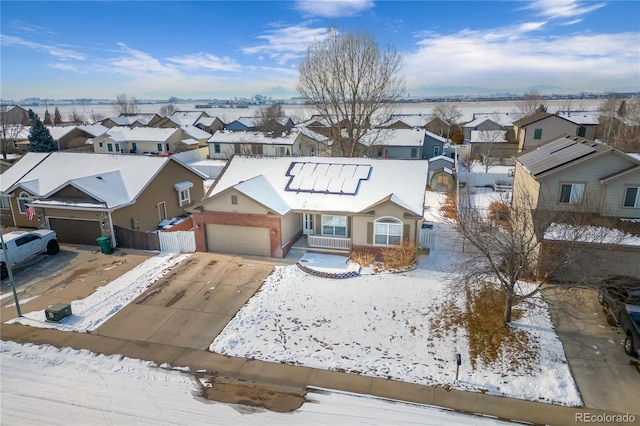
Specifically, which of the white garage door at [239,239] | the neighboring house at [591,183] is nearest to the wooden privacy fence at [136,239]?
the white garage door at [239,239]

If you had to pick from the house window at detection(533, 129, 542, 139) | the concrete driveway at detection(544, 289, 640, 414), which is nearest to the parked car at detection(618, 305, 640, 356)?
the concrete driveway at detection(544, 289, 640, 414)

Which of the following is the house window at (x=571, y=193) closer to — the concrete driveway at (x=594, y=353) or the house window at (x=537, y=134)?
the concrete driveway at (x=594, y=353)

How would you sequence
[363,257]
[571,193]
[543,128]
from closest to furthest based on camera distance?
[571,193]
[363,257]
[543,128]

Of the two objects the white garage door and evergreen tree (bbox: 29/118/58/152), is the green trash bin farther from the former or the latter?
evergreen tree (bbox: 29/118/58/152)

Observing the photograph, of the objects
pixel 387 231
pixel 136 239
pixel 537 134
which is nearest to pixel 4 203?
pixel 136 239

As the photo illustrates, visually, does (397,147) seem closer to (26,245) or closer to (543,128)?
(543,128)
